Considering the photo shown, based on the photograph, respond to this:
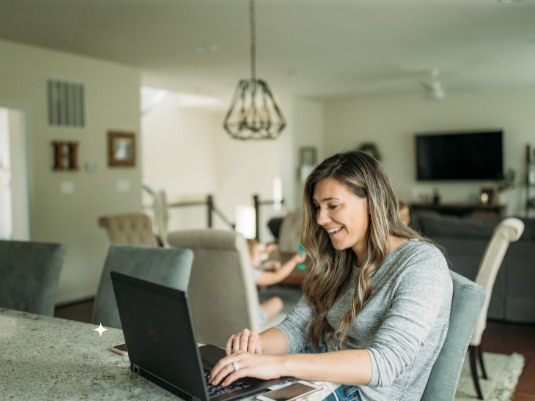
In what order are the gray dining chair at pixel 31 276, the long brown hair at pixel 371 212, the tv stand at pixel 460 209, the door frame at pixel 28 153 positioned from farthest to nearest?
the tv stand at pixel 460 209 → the door frame at pixel 28 153 → the gray dining chair at pixel 31 276 → the long brown hair at pixel 371 212

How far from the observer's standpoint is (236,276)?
2.33 meters

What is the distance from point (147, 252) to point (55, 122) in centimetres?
366

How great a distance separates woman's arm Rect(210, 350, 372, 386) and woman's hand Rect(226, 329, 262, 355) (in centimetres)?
18

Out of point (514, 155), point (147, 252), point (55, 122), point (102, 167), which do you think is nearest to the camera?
point (147, 252)

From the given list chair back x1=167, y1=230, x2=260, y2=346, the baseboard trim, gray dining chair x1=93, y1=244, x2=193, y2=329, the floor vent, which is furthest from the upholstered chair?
the floor vent

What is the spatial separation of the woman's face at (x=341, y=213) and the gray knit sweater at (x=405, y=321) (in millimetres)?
120

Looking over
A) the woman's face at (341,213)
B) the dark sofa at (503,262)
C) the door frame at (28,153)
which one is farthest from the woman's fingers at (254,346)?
the door frame at (28,153)

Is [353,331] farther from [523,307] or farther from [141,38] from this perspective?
[141,38]

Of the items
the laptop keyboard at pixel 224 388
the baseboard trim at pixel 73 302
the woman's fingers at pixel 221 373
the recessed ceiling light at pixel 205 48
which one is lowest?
the baseboard trim at pixel 73 302

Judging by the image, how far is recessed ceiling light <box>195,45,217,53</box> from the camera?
4.84 metres

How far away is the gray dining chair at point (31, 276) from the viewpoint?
205 cm

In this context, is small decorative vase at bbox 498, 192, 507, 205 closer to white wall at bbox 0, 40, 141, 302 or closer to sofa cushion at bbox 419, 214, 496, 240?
sofa cushion at bbox 419, 214, 496, 240

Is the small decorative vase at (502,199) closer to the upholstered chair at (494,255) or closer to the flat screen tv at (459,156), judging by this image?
the flat screen tv at (459,156)

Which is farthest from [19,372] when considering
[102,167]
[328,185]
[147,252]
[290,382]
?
[102,167]
